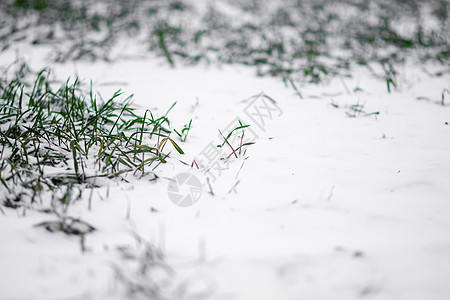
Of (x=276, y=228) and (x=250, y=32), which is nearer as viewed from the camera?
(x=276, y=228)

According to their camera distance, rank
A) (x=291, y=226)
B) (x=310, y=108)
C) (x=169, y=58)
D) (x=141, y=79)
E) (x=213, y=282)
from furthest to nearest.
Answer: (x=169, y=58) → (x=141, y=79) → (x=310, y=108) → (x=291, y=226) → (x=213, y=282)

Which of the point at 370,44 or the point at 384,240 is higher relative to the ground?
the point at 370,44

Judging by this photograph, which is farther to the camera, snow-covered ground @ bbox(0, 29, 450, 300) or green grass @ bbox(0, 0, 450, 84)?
green grass @ bbox(0, 0, 450, 84)

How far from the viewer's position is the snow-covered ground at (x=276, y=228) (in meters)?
1.00

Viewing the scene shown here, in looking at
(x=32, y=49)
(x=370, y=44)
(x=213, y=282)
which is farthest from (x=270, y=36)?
(x=213, y=282)

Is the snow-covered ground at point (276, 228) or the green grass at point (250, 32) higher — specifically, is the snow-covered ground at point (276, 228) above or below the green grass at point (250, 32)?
below

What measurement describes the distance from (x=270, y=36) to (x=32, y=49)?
3.16 metres

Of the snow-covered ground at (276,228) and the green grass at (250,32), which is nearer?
the snow-covered ground at (276,228)

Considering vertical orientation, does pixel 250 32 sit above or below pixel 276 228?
above

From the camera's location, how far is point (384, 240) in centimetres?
118

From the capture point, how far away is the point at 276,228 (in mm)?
1244

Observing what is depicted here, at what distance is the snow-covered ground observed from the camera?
39.4 inches

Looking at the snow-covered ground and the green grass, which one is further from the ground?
the green grass

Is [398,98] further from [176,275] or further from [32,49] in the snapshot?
[32,49]
